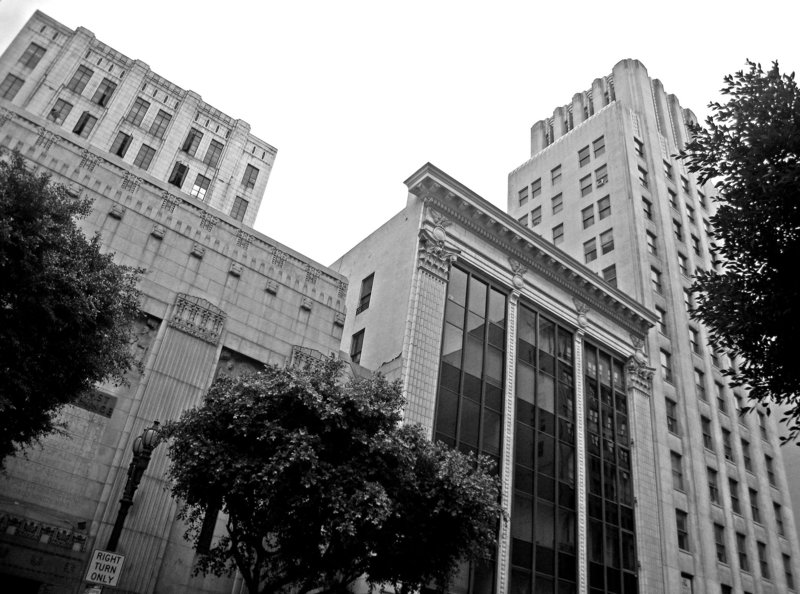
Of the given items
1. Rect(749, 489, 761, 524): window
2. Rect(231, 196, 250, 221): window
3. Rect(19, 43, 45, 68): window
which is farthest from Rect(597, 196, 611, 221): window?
Rect(19, 43, 45, 68): window

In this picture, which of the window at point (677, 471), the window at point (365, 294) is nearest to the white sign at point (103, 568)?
the window at point (365, 294)

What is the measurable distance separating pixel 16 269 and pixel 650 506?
31674 millimetres

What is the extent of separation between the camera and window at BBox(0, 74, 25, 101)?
47.7 metres

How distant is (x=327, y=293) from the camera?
25781 millimetres

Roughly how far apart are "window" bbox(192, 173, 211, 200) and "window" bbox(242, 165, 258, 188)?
3.79 m

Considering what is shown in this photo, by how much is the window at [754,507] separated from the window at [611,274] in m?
16.5

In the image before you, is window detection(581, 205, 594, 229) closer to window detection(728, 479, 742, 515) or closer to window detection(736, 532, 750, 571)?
window detection(728, 479, 742, 515)

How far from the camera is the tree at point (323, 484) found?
14.8m

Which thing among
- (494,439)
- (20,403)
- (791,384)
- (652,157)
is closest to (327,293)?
(494,439)

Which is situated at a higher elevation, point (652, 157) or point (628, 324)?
point (652, 157)

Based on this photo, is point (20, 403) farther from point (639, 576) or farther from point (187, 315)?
point (639, 576)

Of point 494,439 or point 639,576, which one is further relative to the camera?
point 639,576

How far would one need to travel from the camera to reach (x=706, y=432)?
40.1 metres

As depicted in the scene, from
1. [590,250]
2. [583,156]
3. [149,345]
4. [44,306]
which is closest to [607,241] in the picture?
[590,250]
